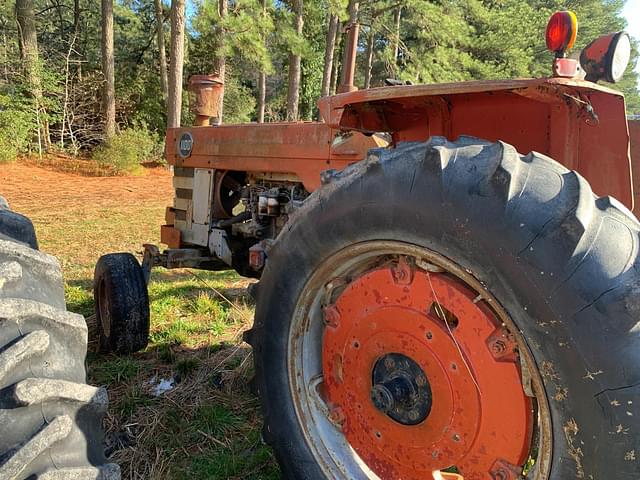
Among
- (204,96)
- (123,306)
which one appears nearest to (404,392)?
(123,306)

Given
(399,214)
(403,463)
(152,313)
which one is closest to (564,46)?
(399,214)

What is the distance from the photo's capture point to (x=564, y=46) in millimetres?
1759

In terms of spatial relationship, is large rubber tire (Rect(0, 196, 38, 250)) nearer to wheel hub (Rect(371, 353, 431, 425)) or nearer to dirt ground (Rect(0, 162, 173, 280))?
wheel hub (Rect(371, 353, 431, 425))

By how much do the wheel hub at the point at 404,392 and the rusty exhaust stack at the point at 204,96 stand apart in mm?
2907

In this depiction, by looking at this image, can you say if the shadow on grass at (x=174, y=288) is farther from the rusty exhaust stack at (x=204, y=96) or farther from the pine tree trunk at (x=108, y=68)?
the pine tree trunk at (x=108, y=68)

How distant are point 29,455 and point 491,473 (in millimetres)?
1145

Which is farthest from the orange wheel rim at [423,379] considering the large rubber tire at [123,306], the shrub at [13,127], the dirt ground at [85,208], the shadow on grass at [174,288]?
the shrub at [13,127]

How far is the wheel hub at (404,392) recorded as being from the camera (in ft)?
4.98

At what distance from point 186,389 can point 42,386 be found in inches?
70.0

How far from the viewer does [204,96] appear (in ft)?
12.9

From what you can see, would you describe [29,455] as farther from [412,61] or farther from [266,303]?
[412,61]

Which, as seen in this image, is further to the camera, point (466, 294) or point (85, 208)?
point (85, 208)

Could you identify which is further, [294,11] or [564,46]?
[294,11]

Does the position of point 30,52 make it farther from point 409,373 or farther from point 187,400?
point 409,373
